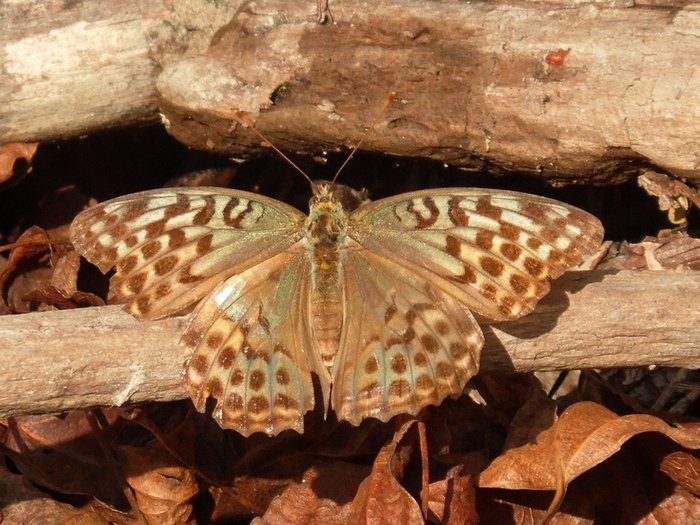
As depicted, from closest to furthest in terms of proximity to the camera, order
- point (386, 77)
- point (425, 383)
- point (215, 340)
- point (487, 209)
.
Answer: point (425, 383) → point (215, 340) → point (487, 209) → point (386, 77)

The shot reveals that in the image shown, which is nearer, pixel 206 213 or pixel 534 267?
pixel 534 267

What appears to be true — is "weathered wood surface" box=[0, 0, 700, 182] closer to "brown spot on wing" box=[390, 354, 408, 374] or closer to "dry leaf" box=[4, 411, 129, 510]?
"brown spot on wing" box=[390, 354, 408, 374]

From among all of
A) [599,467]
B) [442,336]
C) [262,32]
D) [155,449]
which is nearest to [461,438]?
[599,467]

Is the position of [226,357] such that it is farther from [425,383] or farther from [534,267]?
[534,267]

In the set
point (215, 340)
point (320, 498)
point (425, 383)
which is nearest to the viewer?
point (425, 383)

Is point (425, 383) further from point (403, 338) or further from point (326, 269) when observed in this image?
point (326, 269)

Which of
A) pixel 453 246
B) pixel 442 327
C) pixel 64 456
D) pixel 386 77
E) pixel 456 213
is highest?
pixel 386 77

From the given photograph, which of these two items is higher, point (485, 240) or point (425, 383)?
point (485, 240)

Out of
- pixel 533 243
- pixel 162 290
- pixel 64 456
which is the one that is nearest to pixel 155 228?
pixel 162 290
